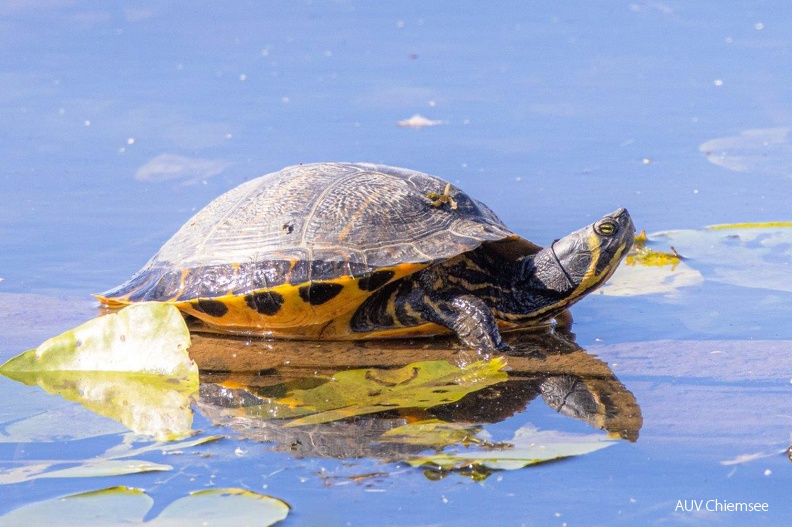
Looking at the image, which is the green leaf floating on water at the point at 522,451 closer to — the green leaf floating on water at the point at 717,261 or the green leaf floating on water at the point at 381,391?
the green leaf floating on water at the point at 381,391

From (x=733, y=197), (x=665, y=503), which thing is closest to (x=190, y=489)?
(x=665, y=503)

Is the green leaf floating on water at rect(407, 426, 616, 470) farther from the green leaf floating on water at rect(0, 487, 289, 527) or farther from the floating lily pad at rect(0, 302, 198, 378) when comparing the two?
the floating lily pad at rect(0, 302, 198, 378)

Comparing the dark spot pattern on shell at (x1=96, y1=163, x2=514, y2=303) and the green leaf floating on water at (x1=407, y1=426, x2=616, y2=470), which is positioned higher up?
the dark spot pattern on shell at (x1=96, y1=163, x2=514, y2=303)

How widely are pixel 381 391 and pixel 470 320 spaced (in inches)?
32.2

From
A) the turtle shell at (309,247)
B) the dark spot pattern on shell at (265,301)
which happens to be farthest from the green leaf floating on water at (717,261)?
the dark spot pattern on shell at (265,301)

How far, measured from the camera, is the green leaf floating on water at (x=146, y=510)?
3.21m

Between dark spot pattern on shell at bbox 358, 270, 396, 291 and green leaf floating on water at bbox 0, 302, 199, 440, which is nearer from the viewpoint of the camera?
green leaf floating on water at bbox 0, 302, 199, 440

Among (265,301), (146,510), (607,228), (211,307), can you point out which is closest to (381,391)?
(265,301)

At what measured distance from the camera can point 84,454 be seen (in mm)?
3781

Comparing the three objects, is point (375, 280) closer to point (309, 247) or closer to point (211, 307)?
point (309, 247)

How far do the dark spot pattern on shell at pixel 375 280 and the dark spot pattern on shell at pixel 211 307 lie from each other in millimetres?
697

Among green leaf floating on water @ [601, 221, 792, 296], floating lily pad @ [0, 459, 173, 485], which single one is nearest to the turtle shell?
green leaf floating on water @ [601, 221, 792, 296]

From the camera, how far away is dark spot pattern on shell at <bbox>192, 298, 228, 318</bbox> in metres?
5.14

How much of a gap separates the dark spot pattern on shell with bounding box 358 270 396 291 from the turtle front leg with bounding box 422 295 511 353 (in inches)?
9.8
